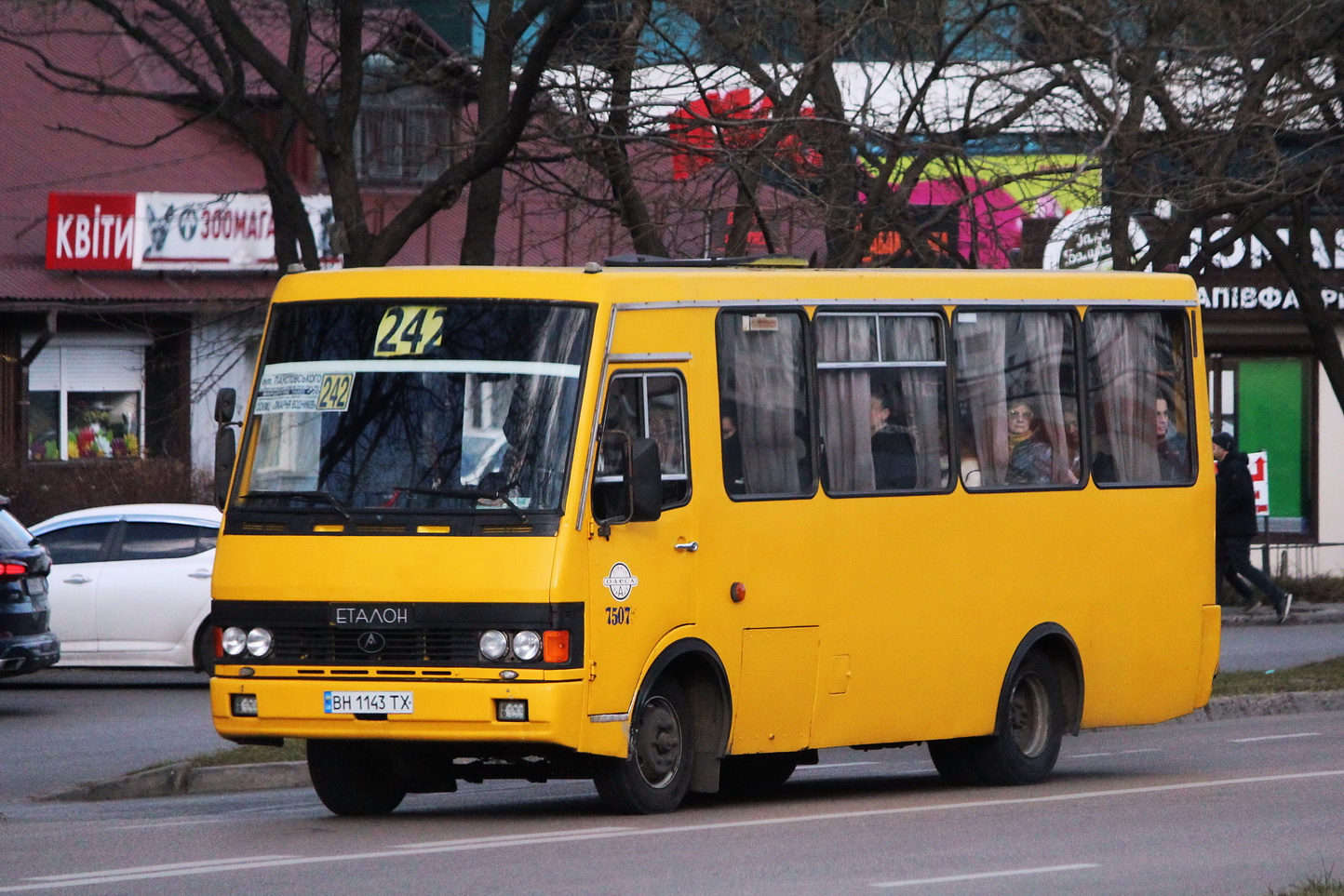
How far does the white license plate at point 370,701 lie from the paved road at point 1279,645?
12.2 meters

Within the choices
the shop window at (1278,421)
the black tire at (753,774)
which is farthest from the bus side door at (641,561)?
the shop window at (1278,421)

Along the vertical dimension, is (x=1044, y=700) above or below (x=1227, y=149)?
below

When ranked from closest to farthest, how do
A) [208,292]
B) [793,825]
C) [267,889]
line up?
1. [267,889]
2. [793,825]
3. [208,292]

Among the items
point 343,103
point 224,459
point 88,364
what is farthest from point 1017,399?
point 88,364

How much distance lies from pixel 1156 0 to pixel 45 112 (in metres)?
20.6

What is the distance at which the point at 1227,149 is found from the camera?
17.5 m

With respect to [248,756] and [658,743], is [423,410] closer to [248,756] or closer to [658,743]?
[658,743]

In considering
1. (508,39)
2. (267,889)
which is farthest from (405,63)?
(267,889)

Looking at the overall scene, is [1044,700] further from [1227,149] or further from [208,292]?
[208,292]

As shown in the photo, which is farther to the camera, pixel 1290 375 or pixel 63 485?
pixel 1290 375

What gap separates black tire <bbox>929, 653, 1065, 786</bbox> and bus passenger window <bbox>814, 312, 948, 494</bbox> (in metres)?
1.40

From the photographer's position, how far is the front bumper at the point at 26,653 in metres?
16.7

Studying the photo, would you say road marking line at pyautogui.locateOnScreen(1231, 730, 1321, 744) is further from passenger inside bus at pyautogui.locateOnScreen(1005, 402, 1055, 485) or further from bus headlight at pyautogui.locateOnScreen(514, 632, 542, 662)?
bus headlight at pyautogui.locateOnScreen(514, 632, 542, 662)

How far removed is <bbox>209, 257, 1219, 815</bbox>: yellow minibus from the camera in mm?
10188
